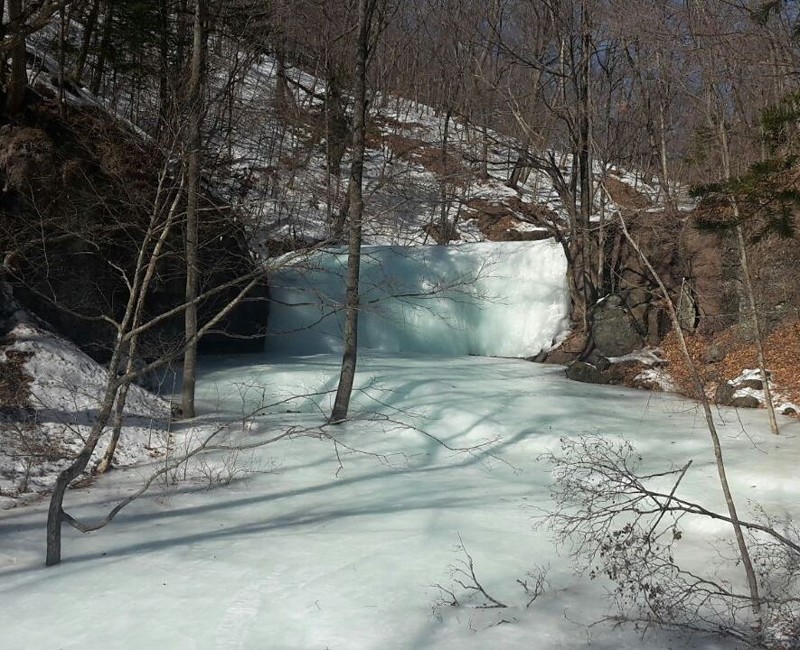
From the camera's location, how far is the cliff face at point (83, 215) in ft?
37.4

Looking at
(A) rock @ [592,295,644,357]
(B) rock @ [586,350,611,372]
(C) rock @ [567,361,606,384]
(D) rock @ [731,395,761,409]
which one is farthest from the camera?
(A) rock @ [592,295,644,357]

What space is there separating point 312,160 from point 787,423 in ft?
59.8

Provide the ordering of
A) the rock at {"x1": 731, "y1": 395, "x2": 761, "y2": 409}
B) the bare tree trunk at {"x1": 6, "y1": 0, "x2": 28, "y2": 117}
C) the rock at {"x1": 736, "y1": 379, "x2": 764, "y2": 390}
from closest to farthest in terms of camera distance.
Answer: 1. the bare tree trunk at {"x1": 6, "y1": 0, "x2": 28, "y2": 117}
2. the rock at {"x1": 731, "y1": 395, "x2": 761, "y2": 409}
3. the rock at {"x1": 736, "y1": 379, "x2": 764, "y2": 390}

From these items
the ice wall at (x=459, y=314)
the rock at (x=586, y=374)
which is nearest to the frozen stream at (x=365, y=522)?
the rock at (x=586, y=374)

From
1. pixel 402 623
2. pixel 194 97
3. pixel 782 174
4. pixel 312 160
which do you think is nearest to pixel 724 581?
pixel 402 623

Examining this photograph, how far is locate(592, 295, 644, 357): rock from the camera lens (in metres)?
15.4

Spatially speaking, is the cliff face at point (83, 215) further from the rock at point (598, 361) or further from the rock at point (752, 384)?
the rock at point (752, 384)

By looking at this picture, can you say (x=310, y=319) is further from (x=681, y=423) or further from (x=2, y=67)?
(x=681, y=423)

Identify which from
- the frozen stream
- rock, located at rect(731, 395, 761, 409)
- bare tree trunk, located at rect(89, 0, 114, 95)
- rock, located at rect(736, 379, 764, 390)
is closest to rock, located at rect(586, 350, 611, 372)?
the frozen stream

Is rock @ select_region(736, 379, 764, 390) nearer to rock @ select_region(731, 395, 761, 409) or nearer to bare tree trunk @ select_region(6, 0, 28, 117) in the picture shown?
rock @ select_region(731, 395, 761, 409)

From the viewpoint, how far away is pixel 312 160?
85.8 ft

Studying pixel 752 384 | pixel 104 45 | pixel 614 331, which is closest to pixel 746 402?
pixel 752 384

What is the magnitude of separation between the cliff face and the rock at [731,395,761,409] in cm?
753

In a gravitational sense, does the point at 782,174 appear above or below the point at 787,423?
above
